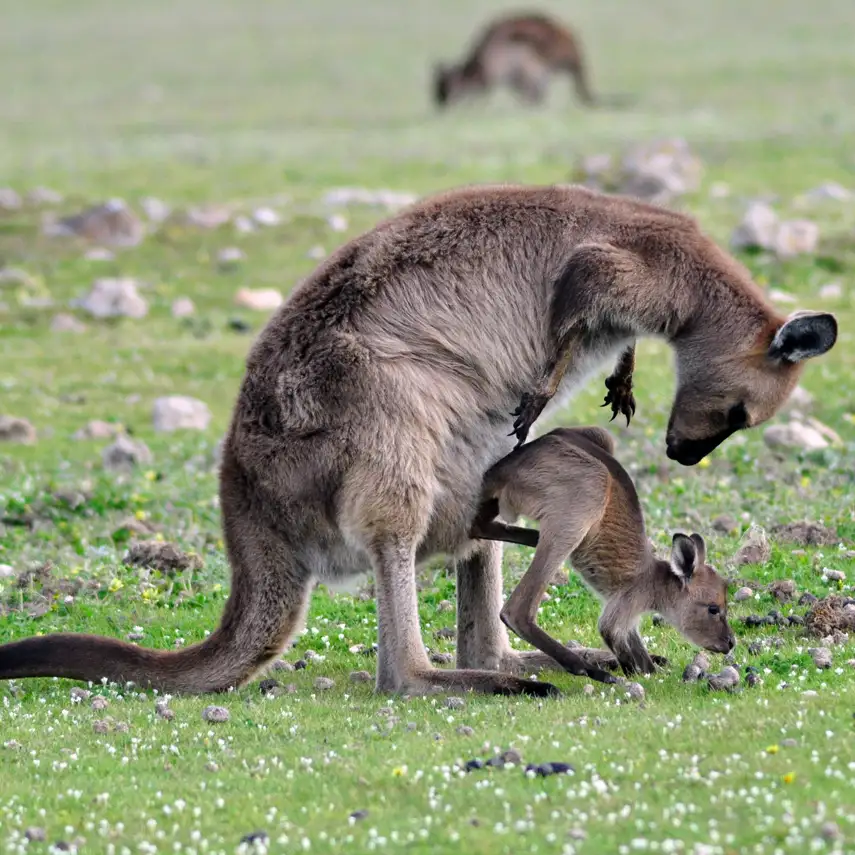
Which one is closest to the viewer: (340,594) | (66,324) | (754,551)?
(754,551)

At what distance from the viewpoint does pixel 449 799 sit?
17.9ft

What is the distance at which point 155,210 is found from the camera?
21359mm

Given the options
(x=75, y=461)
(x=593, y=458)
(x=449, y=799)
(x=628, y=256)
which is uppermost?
(x=628, y=256)

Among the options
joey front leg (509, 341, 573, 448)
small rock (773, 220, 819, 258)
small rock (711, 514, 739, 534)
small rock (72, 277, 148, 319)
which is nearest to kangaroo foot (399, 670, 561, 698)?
joey front leg (509, 341, 573, 448)

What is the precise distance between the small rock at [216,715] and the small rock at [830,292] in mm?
11362

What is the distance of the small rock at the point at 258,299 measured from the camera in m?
17.8

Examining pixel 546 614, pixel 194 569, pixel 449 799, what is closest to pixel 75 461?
pixel 194 569

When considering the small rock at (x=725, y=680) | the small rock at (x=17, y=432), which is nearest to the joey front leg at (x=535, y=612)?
the small rock at (x=725, y=680)

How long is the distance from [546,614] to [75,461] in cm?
580

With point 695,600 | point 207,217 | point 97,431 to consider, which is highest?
point 207,217

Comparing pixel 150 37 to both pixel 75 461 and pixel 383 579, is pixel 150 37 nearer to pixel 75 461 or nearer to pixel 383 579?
pixel 75 461

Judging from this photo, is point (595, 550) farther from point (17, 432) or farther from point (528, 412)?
point (17, 432)

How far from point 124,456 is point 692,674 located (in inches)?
268

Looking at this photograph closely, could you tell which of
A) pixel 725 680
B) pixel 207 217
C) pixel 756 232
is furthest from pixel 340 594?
pixel 207 217
